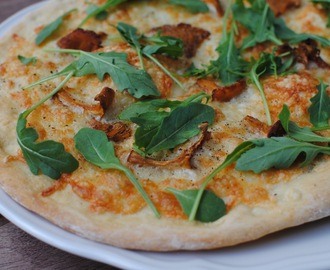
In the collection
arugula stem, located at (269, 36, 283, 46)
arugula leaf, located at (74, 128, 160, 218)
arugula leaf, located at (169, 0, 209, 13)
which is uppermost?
arugula leaf, located at (74, 128, 160, 218)

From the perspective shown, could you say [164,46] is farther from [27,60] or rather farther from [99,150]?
[99,150]

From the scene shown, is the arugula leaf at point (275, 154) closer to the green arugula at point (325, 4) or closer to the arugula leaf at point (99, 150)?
the arugula leaf at point (99, 150)

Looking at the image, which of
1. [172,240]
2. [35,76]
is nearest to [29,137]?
[35,76]

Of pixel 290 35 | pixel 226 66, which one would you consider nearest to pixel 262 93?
pixel 226 66

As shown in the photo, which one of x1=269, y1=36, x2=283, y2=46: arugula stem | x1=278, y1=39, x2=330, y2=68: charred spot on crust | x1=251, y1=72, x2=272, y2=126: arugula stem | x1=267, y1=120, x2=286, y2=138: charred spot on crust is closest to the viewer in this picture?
x1=267, y1=120, x2=286, y2=138: charred spot on crust

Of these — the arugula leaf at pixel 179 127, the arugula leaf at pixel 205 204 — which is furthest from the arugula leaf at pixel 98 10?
the arugula leaf at pixel 205 204

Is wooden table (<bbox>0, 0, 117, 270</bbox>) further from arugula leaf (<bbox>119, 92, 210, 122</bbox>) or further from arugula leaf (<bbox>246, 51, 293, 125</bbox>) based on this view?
arugula leaf (<bbox>246, 51, 293, 125</bbox>)

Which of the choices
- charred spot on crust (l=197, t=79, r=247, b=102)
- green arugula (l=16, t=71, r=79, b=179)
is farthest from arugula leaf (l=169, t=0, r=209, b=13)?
green arugula (l=16, t=71, r=79, b=179)
